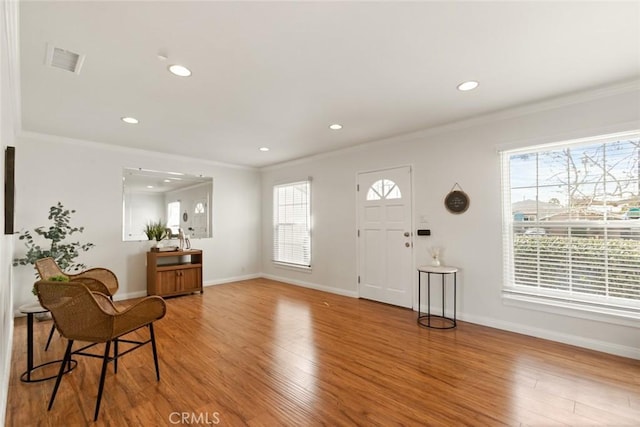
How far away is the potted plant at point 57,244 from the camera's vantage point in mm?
3898

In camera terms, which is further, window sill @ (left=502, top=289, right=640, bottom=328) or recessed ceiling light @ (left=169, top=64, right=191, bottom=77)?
window sill @ (left=502, top=289, right=640, bottom=328)

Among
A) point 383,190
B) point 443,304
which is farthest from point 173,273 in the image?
point 443,304

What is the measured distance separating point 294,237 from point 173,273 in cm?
229

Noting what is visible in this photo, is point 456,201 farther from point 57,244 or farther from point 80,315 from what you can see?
point 57,244

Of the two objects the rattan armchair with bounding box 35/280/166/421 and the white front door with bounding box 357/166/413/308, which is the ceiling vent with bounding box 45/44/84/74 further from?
the white front door with bounding box 357/166/413/308

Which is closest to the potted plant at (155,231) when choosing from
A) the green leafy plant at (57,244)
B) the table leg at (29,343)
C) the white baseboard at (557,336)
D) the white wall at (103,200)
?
the white wall at (103,200)

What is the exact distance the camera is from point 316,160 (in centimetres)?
571

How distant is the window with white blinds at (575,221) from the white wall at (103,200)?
16.3 feet

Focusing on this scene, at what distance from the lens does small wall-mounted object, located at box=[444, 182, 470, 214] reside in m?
3.80

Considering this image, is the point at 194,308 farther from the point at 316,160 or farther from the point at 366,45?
the point at 366,45

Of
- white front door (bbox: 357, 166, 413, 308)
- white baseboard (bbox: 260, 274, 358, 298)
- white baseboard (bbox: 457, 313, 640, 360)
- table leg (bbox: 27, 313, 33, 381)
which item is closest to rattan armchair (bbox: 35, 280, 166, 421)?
table leg (bbox: 27, 313, 33, 381)

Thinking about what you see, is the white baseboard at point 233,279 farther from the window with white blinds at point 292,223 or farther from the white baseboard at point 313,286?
the window with white blinds at point 292,223

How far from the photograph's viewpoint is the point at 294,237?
6.17 metres

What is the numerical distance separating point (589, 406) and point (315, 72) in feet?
10.4
